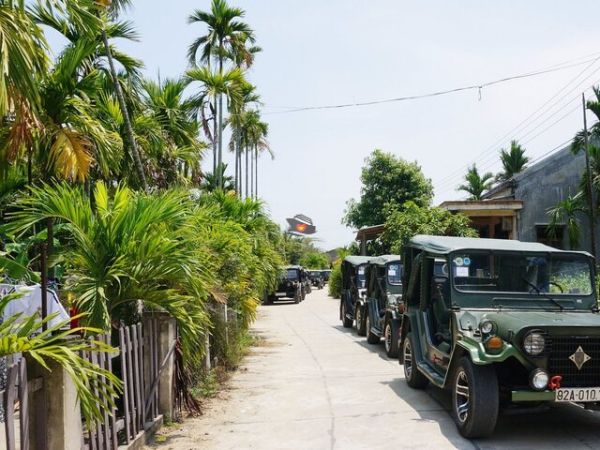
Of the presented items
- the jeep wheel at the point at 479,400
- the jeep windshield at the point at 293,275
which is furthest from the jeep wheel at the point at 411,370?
the jeep windshield at the point at 293,275

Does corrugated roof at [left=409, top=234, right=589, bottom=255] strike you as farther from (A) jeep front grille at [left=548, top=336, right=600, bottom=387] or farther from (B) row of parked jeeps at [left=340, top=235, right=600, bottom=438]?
(A) jeep front grille at [left=548, top=336, right=600, bottom=387]

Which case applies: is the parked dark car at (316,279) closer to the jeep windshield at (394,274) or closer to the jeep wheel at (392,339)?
the jeep windshield at (394,274)

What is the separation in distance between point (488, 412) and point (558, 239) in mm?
22254

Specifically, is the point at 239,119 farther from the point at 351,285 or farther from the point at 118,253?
the point at 118,253

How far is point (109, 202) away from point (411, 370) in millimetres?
4600

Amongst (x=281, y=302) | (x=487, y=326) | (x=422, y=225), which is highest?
(x=422, y=225)

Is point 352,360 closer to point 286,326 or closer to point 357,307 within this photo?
point 357,307

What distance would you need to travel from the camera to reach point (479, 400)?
238 inches

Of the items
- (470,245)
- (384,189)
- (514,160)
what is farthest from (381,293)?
(514,160)

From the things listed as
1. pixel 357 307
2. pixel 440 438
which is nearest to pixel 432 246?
pixel 440 438

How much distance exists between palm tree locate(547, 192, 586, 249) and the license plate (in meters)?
20.2

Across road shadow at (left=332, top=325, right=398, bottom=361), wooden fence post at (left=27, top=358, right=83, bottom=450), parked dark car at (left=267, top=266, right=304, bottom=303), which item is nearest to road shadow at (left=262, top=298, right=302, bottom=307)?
parked dark car at (left=267, top=266, right=304, bottom=303)

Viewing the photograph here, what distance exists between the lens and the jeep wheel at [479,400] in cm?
605

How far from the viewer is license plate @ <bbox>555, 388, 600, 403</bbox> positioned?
5.91m
